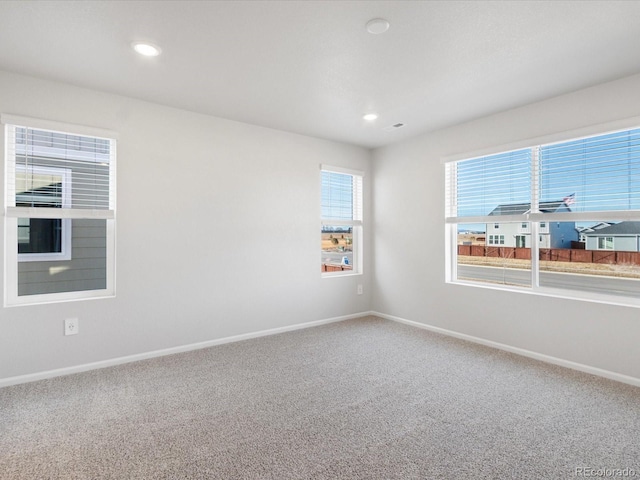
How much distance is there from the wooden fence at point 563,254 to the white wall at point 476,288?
40cm

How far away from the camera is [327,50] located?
7.97ft

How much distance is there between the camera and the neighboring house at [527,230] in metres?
3.28

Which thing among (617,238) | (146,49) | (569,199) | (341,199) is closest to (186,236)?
(146,49)

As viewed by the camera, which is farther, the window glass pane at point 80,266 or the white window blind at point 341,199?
the white window blind at point 341,199

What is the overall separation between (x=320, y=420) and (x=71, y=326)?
91.5 inches

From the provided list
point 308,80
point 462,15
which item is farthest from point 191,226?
point 462,15

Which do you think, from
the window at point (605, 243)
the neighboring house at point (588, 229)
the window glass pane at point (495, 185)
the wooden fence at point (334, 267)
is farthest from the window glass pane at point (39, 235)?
the window at point (605, 243)

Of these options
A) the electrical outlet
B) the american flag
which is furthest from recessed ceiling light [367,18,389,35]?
the electrical outlet

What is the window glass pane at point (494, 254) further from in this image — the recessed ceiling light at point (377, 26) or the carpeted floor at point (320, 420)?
the recessed ceiling light at point (377, 26)

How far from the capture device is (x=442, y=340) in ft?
12.9

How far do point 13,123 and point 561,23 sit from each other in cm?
400

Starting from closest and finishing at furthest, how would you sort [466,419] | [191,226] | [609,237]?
[466,419]
[609,237]
[191,226]

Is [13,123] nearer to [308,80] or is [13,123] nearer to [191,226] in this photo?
[191,226]

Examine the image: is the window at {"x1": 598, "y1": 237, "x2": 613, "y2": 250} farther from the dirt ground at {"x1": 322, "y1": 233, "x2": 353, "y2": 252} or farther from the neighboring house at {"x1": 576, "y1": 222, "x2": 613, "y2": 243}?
the dirt ground at {"x1": 322, "y1": 233, "x2": 353, "y2": 252}
